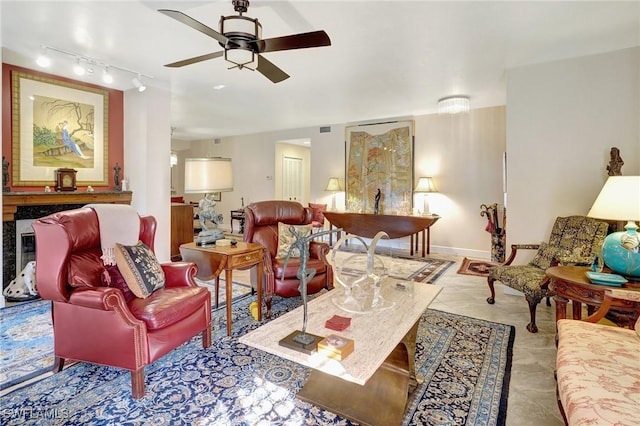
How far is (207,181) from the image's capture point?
8.90ft

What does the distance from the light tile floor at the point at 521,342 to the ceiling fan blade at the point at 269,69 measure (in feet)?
8.06

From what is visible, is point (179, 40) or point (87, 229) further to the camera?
point (179, 40)

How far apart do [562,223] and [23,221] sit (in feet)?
17.7

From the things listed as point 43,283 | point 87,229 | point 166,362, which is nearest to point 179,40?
point 87,229

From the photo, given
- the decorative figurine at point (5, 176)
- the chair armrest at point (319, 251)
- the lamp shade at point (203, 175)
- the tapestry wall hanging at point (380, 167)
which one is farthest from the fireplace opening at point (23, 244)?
the tapestry wall hanging at point (380, 167)

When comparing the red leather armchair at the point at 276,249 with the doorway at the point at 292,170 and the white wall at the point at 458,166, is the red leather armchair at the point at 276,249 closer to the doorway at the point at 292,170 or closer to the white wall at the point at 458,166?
the white wall at the point at 458,166

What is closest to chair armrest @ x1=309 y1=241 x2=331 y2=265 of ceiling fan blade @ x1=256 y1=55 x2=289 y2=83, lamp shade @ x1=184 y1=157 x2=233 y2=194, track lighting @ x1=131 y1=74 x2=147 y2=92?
lamp shade @ x1=184 y1=157 x2=233 y2=194

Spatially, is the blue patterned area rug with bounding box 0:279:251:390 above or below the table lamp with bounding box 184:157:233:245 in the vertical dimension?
below

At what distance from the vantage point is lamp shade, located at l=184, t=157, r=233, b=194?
2697mm

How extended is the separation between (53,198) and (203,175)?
221cm

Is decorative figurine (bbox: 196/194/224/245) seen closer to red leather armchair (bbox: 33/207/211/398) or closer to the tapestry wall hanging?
red leather armchair (bbox: 33/207/211/398)

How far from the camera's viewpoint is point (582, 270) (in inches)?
92.0

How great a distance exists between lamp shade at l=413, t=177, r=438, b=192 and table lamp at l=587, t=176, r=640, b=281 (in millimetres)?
3333

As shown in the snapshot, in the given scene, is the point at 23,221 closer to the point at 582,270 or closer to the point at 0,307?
the point at 0,307
